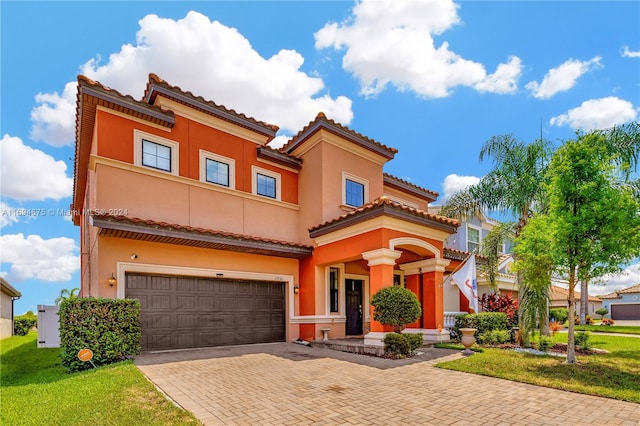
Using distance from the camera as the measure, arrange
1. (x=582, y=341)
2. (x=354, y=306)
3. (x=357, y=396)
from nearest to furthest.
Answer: (x=357, y=396), (x=582, y=341), (x=354, y=306)

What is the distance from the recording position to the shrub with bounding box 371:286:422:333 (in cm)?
1066

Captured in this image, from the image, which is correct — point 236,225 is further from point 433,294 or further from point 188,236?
point 433,294

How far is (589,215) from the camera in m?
8.95

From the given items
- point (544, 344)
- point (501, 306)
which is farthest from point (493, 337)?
point (501, 306)

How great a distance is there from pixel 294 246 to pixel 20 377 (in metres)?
8.34

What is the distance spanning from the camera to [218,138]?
13.8 meters

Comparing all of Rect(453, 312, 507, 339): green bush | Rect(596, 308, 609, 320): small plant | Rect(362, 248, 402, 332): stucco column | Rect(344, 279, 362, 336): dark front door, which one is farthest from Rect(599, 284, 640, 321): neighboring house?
Rect(362, 248, 402, 332): stucco column

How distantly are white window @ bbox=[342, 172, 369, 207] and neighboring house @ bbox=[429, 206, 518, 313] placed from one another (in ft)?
14.2

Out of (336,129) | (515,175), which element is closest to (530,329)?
(515,175)

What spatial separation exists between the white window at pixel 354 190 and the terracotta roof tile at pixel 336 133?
146cm

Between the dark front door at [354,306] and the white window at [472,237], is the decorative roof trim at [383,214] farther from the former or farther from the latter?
the white window at [472,237]

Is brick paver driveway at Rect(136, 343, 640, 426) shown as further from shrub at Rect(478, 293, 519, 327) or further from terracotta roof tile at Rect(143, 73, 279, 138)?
shrub at Rect(478, 293, 519, 327)

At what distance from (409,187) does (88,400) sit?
16.4 metres

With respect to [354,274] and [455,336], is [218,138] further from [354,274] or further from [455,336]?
[455,336]
